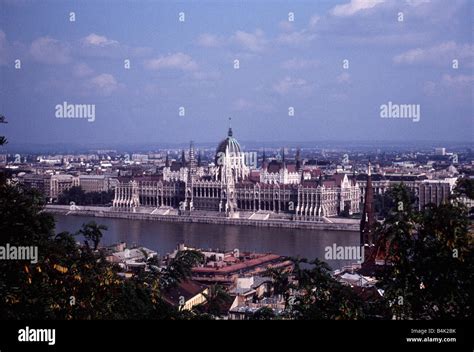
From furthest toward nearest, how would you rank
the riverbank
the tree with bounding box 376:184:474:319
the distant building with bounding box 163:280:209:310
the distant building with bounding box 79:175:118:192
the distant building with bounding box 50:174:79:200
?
1. the distant building with bounding box 79:175:118:192
2. the riverbank
3. the distant building with bounding box 50:174:79:200
4. the distant building with bounding box 163:280:209:310
5. the tree with bounding box 376:184:474:319

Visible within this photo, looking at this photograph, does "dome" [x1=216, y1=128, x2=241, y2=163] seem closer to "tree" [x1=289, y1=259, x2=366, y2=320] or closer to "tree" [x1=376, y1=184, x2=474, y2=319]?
"tree" [x1=289, y1=259, x2=366, y2=320]

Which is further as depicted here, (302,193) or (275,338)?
(302,193)

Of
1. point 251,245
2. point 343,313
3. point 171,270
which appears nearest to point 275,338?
point 343,313

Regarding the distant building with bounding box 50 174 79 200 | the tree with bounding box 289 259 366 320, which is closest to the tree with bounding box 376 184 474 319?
the tree with bounding box 289 259 366 320

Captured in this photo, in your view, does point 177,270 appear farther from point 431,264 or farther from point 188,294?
point 431,264

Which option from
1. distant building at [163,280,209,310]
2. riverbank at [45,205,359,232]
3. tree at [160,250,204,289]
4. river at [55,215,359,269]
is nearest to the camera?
tree at [160,250,204,289]

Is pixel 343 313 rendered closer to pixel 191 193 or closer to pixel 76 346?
pixel 76 346

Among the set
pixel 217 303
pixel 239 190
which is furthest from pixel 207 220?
pixel 217 303
